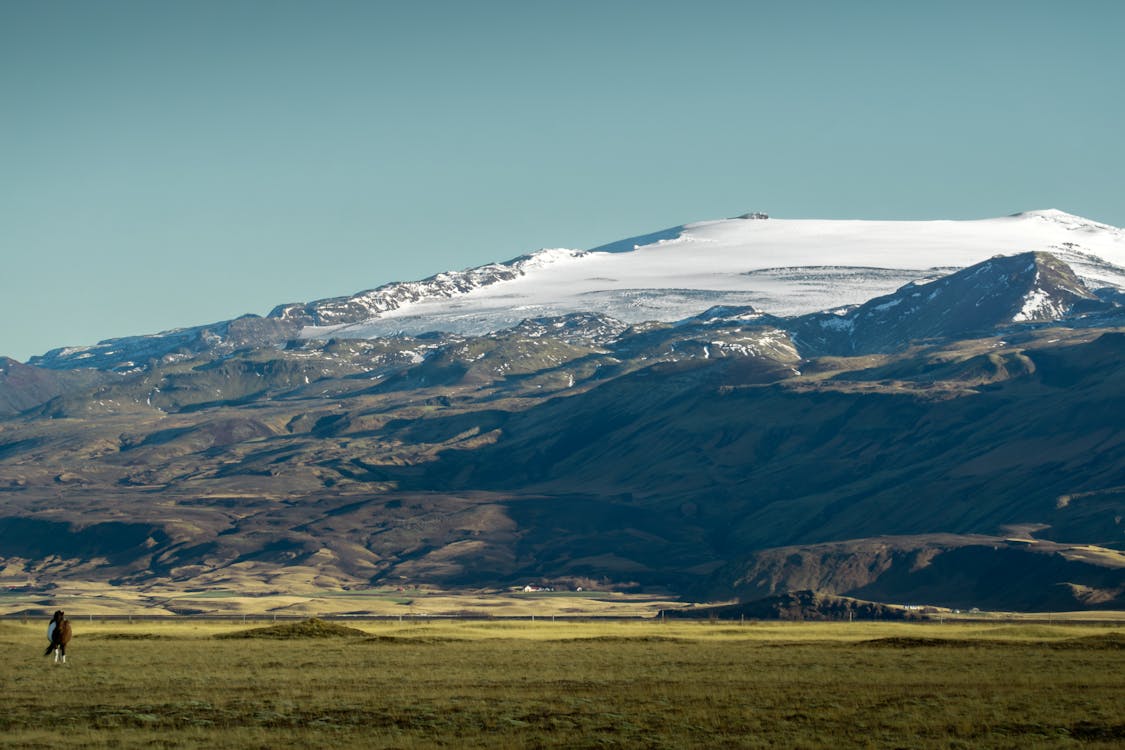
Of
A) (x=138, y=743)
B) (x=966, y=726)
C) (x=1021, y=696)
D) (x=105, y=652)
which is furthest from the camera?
(x=105, y=652)

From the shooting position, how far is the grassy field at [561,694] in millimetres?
57406

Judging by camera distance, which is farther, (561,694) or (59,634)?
(59,634)

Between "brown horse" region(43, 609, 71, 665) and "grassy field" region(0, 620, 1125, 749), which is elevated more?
"brown horse" region(43, 609, 71, 665)

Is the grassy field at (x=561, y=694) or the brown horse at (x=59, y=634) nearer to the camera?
the grassy field at (x=561, y=694)

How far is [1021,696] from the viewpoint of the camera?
6769 cm

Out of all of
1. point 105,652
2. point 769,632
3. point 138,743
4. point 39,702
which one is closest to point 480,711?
point 138,743

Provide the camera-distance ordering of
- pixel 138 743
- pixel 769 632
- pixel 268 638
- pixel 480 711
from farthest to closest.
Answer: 1. pixel 769 632
2. pixel 268 638
3. pixel 480 711
4. pixel 138 743

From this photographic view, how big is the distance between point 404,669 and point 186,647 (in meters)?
20.2

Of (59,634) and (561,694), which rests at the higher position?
Answer: (59,634)

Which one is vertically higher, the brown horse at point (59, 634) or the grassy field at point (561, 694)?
the brown horse at point (59, 634)

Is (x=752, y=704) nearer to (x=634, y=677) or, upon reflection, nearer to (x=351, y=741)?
(x=634, y=677)

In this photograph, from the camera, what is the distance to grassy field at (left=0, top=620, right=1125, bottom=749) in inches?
2260

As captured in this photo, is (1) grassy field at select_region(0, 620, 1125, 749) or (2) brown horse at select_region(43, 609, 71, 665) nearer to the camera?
Answer: (1) grassy field at select_region(0, 620, 1125, 749)

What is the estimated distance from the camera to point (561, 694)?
69.4m
